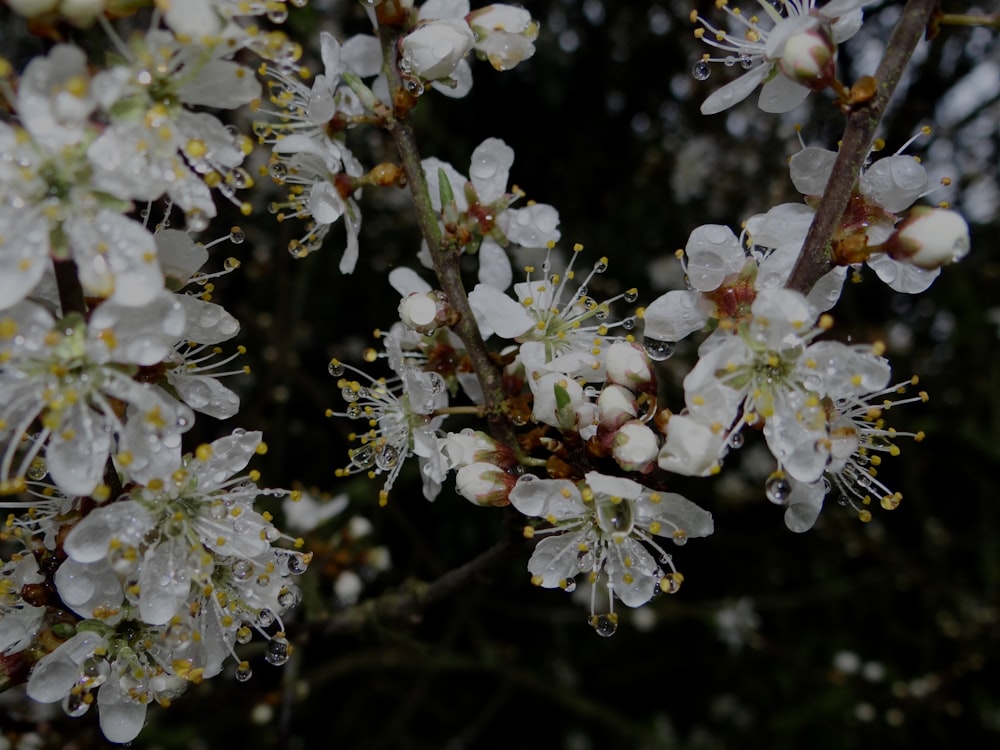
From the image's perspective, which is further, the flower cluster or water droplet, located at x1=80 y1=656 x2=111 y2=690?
water droplet, located at x1=80 y1=656 x2=111 y2=690

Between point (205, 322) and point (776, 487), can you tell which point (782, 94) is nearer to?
point (776, 487)

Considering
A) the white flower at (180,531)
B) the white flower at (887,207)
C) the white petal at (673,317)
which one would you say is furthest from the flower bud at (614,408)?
the white flower at (180,531)

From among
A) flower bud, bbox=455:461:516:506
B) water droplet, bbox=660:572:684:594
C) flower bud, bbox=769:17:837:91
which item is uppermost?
flower bud, bbox=769:17:837:91

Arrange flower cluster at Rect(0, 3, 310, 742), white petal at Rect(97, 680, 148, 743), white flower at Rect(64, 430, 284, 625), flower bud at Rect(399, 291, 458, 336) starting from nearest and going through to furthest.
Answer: flower cluster at Rect(0, 3, 310, 742), white flower at Rect(64, 430, 284, 625), white petal at Rect(97, 680, 148, 743), flower bud at Rect(399, 291, 458, 336)

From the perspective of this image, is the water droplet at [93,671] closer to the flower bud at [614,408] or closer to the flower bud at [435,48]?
the flower bud at [614,408]

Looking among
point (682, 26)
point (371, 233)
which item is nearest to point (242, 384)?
point (371, 233)

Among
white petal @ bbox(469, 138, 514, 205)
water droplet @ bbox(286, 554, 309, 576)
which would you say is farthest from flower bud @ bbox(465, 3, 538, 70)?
water droplet @ bbox(286, 554, 309, 576)

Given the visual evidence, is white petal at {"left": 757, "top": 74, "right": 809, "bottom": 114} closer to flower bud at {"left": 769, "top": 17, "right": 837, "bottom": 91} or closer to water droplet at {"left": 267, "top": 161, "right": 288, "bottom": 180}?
flower bud at {"left": 769, "top": 17, "right": 837, "bottom": 91}

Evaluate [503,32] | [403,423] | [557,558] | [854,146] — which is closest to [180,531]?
[403,423]
